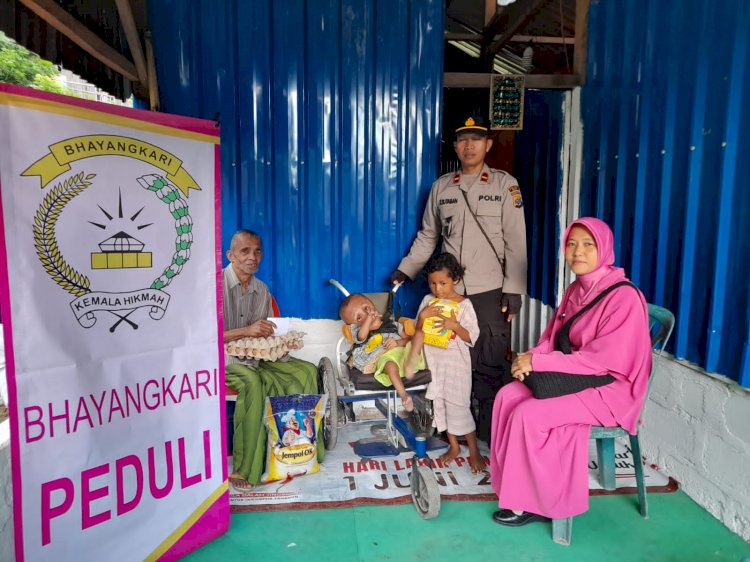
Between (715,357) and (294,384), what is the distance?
2.36 m

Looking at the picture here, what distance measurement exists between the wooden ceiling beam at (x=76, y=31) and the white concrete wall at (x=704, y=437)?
3929 millimetres

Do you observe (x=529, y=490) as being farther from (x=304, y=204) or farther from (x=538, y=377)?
(x=304, y=204)

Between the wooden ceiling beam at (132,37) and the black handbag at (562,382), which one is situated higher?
the wooden ceiling beam at (132,37)

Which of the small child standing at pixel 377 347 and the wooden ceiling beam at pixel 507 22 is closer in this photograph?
the small child standing at pixel 377 347

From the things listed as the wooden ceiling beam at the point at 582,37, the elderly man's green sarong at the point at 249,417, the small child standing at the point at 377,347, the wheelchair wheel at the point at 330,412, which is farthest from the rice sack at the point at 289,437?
the wooden ceiling beam at the point at 582,37

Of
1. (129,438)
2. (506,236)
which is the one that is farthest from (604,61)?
(129,438)

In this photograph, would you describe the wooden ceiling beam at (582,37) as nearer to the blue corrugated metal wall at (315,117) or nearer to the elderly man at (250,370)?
the blue corrugated metal wall at (315,117)

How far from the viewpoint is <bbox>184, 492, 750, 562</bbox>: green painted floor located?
8.25 ft

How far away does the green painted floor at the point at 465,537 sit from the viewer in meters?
2.51

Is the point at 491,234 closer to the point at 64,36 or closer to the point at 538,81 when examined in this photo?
the point at 538,81

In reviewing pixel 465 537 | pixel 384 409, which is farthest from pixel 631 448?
pixel 384 409

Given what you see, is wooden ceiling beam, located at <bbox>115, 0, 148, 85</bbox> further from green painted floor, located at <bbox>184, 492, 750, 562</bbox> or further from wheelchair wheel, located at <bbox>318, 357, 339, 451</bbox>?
green painted floor, located at <bbox>184, 492, 750, 562</bbox>

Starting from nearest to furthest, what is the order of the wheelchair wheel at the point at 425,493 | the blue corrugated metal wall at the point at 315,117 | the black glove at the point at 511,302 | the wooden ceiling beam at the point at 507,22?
1. the wheelchair wheel at the point at 425,493
2. the black glove at the point at 511,302
3. the blue corrugated metal wall at the point at 315,117
4. the wooden ceiling beam at the point at 507,22

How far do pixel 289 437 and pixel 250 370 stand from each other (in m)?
0.47
